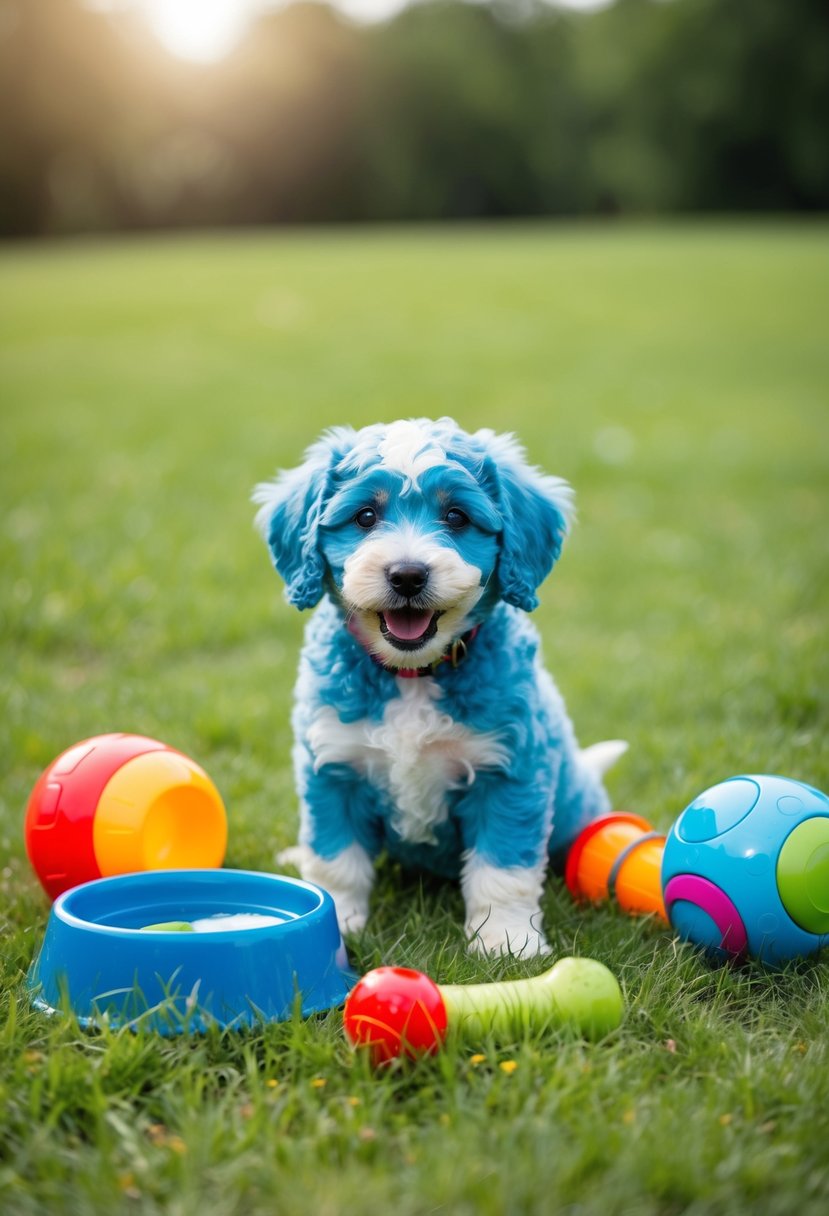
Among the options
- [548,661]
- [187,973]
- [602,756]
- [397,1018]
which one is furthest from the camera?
[548,661]

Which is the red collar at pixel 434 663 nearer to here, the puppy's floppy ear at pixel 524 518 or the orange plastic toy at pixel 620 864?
the puppy's floppy ear at pixel 524 518

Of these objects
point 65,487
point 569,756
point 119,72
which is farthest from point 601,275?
point 119,72

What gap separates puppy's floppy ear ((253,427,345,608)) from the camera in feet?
10.9

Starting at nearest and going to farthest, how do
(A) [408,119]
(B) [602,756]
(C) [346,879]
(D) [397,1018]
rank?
(D) [397,1018]
(C) [346,879]
(B) [602,756]
(A) [408,119]

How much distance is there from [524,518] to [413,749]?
2.34ft

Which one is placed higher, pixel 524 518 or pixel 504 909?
pixel 524 518

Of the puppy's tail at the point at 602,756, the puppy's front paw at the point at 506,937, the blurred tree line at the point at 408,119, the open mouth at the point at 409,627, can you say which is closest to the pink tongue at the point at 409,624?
the open mouth at the point at 409,627

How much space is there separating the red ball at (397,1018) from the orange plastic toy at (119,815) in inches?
42.8

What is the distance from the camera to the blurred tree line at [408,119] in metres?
50.1

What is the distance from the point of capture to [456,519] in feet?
10.7

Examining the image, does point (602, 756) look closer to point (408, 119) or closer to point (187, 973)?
point (187, 973)

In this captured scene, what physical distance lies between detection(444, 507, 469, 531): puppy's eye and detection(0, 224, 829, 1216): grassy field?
44.8 inches

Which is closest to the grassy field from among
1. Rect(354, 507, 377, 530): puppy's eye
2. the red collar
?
the red collar

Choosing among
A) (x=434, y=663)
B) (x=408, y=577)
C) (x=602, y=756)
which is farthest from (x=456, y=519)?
(x=602, y=756)
